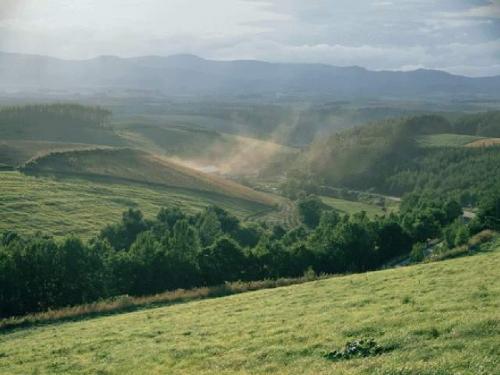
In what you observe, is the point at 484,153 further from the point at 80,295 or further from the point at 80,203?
the point at 80,295

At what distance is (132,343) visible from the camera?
2381cm

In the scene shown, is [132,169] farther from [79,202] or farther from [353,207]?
[353,207]

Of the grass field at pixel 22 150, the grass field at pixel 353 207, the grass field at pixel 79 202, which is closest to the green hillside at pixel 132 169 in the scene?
the grass field at pixel 22 150

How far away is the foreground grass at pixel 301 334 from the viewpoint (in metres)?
15.9

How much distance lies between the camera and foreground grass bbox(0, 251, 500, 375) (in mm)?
15898

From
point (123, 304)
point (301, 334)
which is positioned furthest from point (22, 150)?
point (301, 334)

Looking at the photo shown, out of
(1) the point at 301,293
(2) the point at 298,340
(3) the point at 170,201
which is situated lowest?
(3) the point at 170,201

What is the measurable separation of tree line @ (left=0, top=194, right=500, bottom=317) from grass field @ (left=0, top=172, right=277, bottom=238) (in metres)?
9.79

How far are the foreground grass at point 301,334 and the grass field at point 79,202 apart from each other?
59045 millimetres

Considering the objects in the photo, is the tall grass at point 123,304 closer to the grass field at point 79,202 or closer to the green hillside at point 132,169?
the grass field at point 79,202

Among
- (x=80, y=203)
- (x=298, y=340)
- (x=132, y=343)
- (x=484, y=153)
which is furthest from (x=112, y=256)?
(x=484, y=153)

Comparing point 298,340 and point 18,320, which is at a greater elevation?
point 298,340

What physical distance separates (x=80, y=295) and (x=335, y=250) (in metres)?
28.5

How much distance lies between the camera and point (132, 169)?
13725cm
